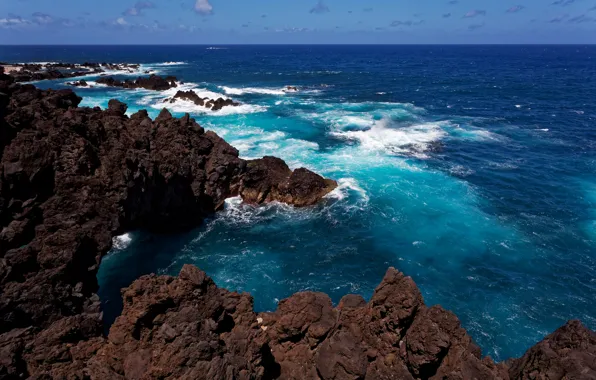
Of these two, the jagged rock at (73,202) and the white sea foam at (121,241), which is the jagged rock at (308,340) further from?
the white sea foam at (121,241)

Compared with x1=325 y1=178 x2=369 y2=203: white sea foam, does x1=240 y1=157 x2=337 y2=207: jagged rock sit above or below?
above

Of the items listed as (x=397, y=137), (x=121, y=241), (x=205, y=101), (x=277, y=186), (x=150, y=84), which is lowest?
(x=121, y=241)

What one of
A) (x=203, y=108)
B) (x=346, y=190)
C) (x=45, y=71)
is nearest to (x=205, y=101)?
(x=203, y=108)

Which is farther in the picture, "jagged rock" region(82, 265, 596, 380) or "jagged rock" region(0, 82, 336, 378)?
"jagged rock" region(0, 82, 336, 378)

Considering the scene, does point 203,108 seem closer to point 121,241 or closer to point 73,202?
point 121,241

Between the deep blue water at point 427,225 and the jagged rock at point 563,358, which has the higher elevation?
the jagged rock at point 563,358

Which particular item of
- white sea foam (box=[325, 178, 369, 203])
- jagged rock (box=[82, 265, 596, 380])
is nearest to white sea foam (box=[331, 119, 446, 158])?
white sea foam (box=[325, 178, 369, 203])

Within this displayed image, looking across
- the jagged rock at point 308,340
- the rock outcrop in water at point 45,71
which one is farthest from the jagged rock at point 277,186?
the rock outcrop in water at point 45,71

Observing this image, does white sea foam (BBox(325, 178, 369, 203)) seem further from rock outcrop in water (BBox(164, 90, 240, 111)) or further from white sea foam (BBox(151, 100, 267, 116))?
rock outcrop in water (BBox(164, 90, 240, 111))

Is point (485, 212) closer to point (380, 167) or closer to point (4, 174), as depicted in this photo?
point (380, 167)

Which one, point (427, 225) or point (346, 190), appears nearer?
point (427, 225)
